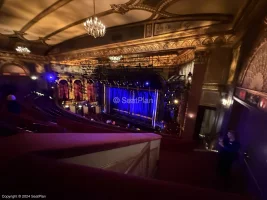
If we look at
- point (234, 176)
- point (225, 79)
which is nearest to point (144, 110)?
point (225, 79)

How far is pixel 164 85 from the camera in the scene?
10211mm

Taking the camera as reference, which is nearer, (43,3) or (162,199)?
(162,199)

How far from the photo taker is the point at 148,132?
234 inches

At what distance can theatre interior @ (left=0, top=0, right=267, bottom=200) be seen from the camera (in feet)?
2.02

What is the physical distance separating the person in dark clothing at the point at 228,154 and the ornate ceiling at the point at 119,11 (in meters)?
3.44

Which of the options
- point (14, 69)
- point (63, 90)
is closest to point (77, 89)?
point (63, 90)

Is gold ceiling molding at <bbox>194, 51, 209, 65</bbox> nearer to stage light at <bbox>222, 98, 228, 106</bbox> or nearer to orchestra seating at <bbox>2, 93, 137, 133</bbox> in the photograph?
stage light at <bbox>222, 98, 228, 106</bbox>

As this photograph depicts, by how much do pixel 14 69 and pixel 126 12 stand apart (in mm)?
11854

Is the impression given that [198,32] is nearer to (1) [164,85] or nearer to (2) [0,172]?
(1) [164,85]

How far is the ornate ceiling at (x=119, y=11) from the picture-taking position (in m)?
4.10

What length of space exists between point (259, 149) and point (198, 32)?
13.8ft

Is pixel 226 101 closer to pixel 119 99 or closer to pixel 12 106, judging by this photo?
pixel 12 106

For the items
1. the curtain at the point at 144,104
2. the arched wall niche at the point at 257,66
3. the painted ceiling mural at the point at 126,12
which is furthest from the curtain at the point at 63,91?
the arched wall niche at the point at 257,66

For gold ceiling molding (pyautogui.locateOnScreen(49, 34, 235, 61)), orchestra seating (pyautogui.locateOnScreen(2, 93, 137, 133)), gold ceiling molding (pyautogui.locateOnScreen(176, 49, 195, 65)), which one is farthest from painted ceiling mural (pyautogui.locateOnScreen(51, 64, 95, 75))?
gold ceiling molding (pyautogui.locateOnScreen(176, 49, 195, 65))
